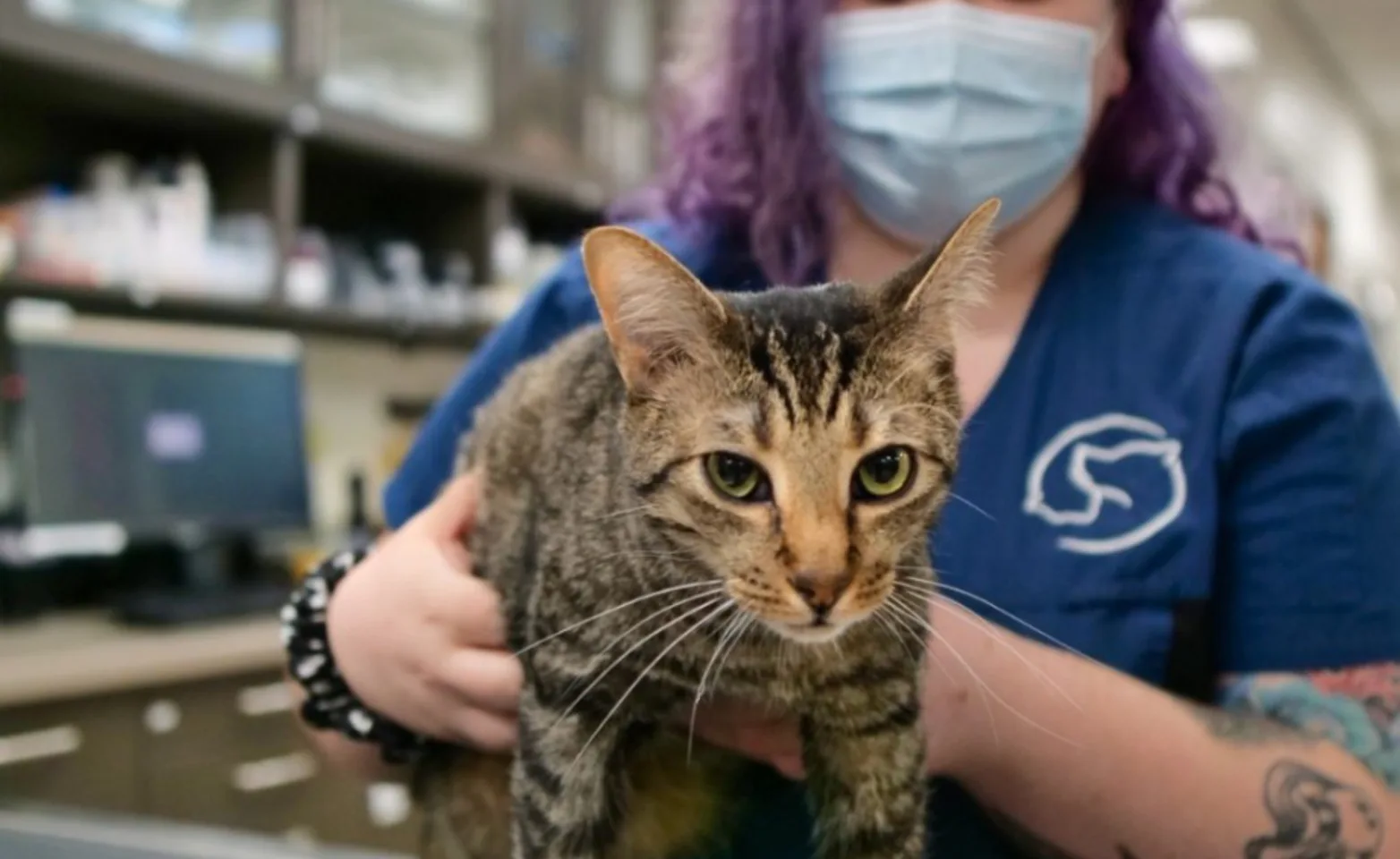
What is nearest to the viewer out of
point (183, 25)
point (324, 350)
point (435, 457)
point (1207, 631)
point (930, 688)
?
point (930, 688)

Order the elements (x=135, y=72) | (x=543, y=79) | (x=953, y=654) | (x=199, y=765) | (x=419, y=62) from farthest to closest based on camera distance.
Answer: (x=543, y=79) → (x=419, y=62) → (x=135, y=72) → (x=199, y=765) → (x=953, y=654)

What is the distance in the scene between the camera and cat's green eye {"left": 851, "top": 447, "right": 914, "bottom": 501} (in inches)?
25.9

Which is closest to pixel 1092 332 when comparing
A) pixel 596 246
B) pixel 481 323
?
pixel 596 246

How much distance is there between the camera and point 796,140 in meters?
0.99

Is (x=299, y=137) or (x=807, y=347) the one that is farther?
(x=299, y=137)

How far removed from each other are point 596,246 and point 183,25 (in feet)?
6.62

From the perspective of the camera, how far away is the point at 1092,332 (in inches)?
36.4

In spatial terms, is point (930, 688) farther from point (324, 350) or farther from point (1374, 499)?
point (324, 350)

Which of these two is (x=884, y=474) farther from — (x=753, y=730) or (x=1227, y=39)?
(x=1227, y=39)

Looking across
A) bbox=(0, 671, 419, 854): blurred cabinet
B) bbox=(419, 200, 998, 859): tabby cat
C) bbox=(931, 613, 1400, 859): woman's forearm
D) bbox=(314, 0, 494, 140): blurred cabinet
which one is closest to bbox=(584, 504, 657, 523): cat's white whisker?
bbox=(419, 200, 998, 859): tabby cat

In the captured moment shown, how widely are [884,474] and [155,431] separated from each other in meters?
1.95

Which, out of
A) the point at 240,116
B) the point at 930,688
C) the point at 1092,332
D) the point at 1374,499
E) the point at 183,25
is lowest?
the point at 930,688

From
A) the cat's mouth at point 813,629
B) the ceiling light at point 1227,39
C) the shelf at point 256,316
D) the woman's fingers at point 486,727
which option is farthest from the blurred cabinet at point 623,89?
the cat's mouth at point 813,629

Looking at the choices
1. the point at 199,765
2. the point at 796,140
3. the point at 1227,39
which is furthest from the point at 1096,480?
the point at 1227,39
